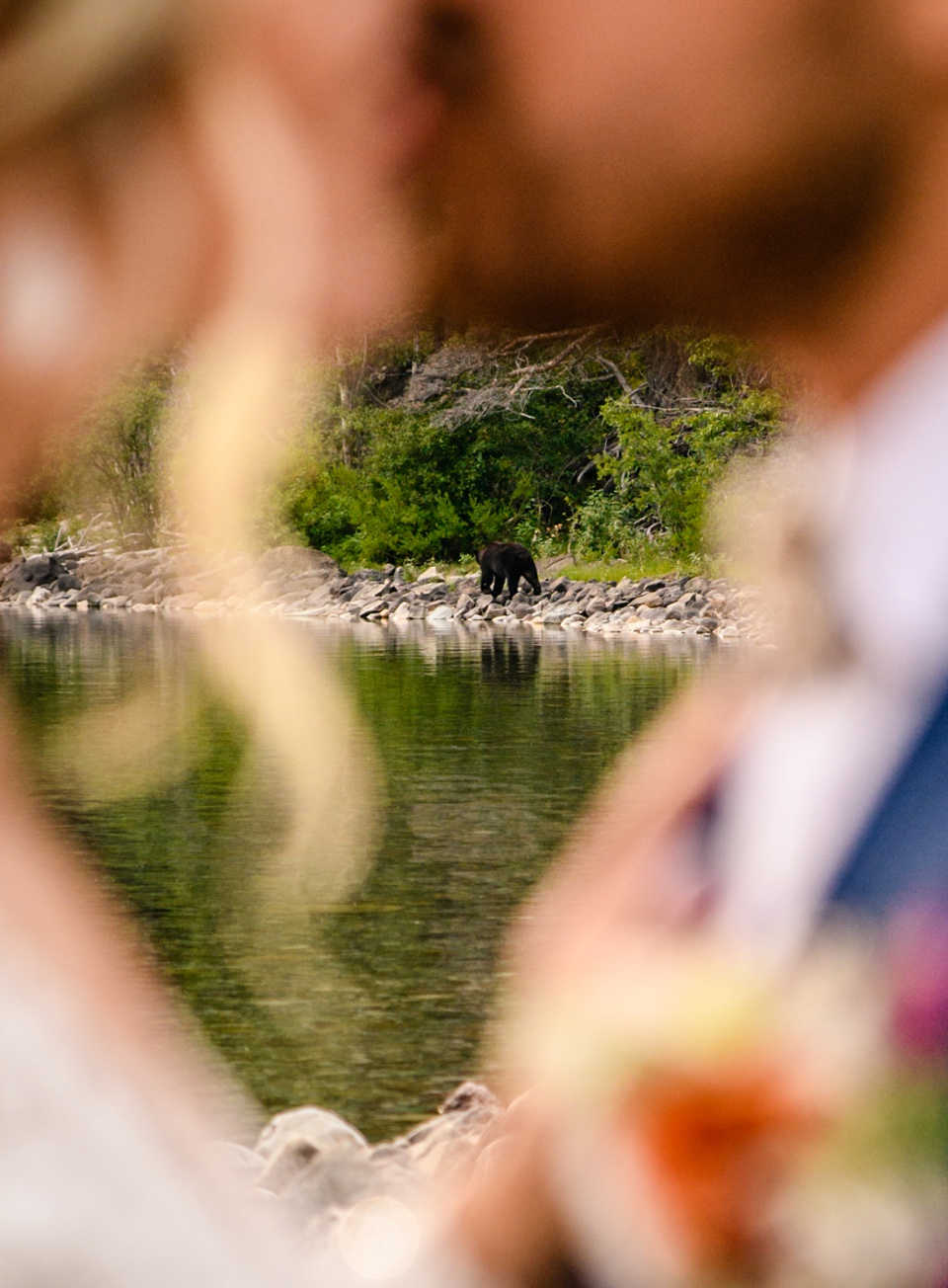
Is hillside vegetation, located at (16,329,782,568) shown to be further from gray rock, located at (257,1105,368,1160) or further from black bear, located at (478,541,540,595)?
gray rock, located at (257,1105,368,1160)

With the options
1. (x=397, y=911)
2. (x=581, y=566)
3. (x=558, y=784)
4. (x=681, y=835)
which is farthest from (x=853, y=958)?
(x=581, y=566)

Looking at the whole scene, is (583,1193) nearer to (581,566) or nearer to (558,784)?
(558,784)

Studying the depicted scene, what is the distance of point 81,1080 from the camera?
0.82ft

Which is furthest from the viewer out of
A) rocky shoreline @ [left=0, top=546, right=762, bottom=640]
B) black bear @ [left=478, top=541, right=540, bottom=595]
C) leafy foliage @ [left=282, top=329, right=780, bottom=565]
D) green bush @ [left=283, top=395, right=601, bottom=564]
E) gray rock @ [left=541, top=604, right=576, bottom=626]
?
black bear @ [left=478, top=541, right=540, bottom=595]

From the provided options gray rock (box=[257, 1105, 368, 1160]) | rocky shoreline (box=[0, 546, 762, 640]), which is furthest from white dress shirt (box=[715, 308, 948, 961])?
rocky shoreline (box=[0, 546, 762, 640])

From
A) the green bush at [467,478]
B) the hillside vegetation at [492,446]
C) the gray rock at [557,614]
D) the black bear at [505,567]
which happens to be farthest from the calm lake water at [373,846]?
the black bear at [505,567]

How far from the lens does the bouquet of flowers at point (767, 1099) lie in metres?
0.23

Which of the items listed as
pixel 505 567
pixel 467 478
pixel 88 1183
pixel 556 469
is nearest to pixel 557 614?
pixel 505 567

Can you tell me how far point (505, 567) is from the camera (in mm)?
18250

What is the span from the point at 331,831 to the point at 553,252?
9 centimetres

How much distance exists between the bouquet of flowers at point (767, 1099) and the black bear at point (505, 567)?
17.8 m

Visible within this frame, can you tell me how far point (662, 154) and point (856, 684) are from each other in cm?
7

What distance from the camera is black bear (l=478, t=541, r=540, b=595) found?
1811cm

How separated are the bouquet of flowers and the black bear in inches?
699
